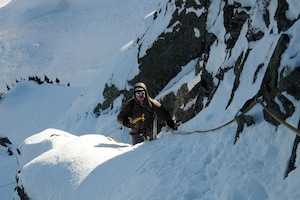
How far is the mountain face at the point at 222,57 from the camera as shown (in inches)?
171

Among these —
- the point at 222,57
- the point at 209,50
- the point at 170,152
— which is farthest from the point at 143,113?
the point at 209,50

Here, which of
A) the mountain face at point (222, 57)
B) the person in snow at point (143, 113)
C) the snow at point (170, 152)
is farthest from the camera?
the person in snow at point (143, 113)

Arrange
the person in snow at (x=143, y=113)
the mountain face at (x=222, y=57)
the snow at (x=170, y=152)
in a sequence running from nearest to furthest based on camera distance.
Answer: the snow at (x=170, y=152) → the mountain face at (x=222, y=57) → the person in snow at (x=143, y=113)

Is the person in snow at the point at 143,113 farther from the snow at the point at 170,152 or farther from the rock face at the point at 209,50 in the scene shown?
the rock face at the point at 209,50

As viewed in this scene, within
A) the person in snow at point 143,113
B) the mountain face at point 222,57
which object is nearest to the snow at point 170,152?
the mountain face at point 222,57

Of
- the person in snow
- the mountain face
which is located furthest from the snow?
the person in snow

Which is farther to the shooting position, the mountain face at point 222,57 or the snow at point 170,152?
the mountain face at point 222,57

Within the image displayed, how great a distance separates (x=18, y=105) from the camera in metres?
26.4

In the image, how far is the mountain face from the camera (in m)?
4.35

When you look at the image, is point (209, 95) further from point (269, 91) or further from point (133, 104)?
point (269, 91)

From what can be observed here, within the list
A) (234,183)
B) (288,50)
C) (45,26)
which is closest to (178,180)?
(234,183)

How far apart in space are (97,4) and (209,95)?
1379 inches

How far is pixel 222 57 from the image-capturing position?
809 centimetres

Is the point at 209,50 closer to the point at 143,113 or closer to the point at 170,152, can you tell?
the point at 143,113
